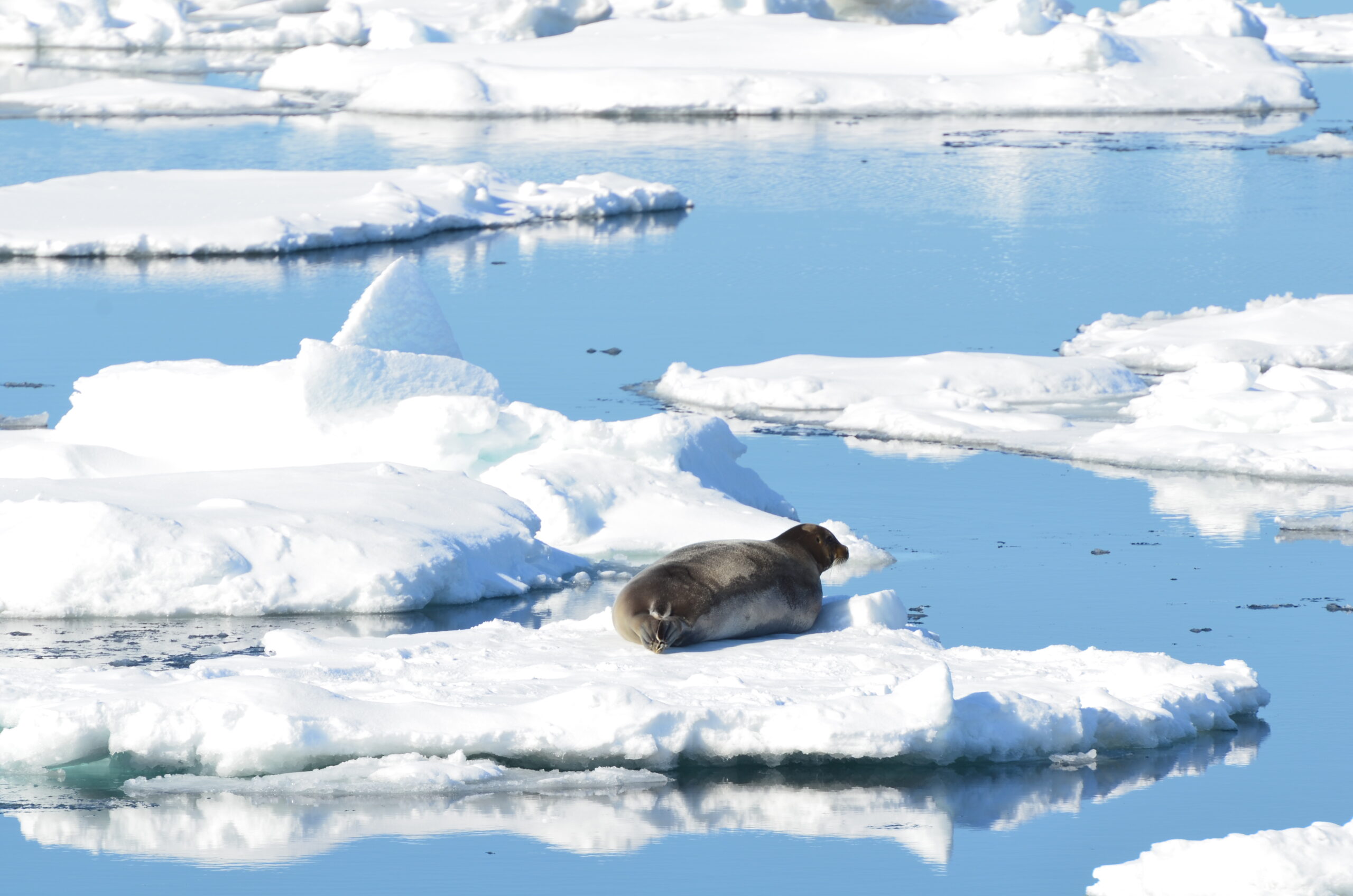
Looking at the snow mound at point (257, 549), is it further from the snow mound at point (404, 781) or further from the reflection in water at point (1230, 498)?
the reflection in water at point (1230, 498)

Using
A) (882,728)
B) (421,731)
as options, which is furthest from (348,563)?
(882,728)

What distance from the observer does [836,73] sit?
31797 millimetres

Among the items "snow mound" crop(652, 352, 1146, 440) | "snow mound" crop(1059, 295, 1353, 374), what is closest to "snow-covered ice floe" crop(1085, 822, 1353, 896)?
"snow mound" crop(652, 352, 1146, 440)

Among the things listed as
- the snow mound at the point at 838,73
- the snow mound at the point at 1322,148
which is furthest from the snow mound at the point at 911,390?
the snow mound at the point at 838,73

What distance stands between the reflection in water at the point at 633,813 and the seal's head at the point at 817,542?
144cm

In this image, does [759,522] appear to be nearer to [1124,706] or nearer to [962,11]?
[1124,706]

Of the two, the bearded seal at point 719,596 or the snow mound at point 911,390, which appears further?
the snow mound at point 911,390

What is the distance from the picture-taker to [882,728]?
511 cm

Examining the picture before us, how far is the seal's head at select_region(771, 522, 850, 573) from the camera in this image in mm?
6617

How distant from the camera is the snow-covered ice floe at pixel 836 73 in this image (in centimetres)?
3089

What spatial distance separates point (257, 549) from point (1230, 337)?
329 inches

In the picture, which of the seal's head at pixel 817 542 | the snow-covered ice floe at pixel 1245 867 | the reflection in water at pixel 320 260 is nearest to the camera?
the snow-covered ice floe at pixel 1245 867

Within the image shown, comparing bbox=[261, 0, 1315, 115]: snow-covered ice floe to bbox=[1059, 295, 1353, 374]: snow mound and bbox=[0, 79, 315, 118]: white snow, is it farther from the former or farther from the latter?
bbox=[1059, 295, 1353, 374]: snow mound

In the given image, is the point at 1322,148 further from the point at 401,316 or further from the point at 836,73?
the point at 401,316
